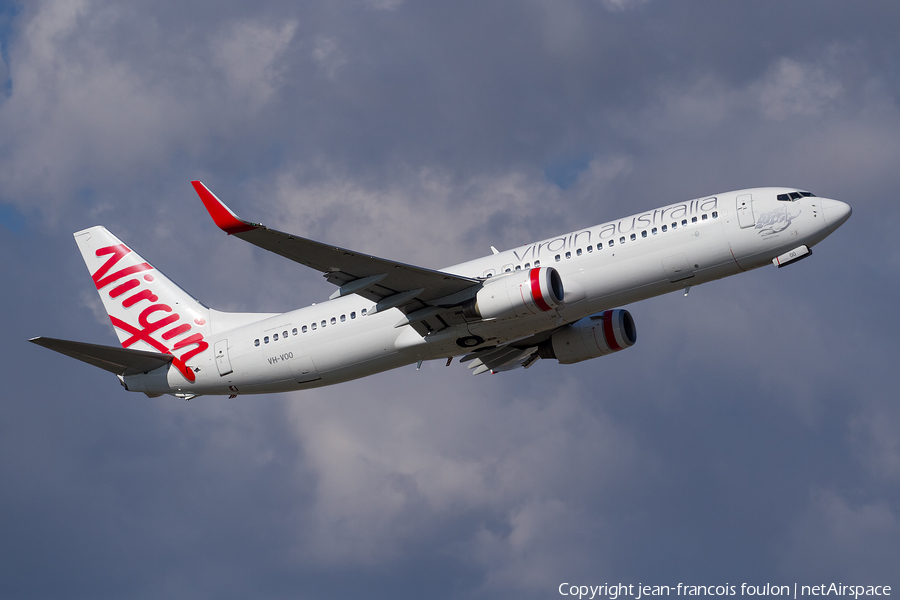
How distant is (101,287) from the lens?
49750mm

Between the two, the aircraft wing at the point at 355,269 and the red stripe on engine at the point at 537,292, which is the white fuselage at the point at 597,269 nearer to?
the red stripe on engine at the point at 537,292

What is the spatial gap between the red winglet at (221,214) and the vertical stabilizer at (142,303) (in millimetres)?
13644

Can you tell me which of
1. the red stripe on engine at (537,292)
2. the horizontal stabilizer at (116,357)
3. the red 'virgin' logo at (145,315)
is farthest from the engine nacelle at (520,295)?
the horizontal stabilizer at (116,357)

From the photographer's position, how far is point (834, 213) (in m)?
37.2

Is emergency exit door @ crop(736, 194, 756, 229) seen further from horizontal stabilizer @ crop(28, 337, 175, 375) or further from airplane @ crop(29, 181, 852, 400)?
horizontal stabilizer @ crop(28, 337, 175, 375)

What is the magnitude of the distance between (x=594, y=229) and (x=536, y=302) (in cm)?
470

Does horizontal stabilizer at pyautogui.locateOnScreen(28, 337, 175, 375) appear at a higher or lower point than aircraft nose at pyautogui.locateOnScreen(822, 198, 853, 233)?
lower

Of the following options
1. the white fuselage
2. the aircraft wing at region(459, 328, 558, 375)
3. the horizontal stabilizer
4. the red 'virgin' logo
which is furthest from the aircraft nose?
the horizontal stabilizer

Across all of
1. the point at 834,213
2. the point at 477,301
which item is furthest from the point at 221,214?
the point at 834,213

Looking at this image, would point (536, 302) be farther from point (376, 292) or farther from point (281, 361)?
point (281, 361)

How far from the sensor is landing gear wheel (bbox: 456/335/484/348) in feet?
131

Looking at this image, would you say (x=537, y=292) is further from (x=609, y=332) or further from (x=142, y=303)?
(x=142, y=303)

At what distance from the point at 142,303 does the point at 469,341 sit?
18.7 meters

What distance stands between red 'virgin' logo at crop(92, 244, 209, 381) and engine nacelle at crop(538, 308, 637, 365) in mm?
16992
